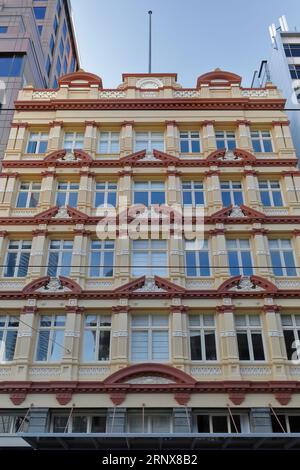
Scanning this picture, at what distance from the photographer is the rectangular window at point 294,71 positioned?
33756mm

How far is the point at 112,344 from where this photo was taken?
19844mm

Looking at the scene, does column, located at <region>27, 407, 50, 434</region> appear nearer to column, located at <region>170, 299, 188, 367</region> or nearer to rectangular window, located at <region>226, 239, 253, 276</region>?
column, located at <region>170, 299, 188, 367</region>

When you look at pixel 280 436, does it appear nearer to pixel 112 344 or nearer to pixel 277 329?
pixel 277 329

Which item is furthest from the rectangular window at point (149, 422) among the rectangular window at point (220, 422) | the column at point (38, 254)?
the column at point (38, 254)

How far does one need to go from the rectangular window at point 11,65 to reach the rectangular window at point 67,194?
35.1ft

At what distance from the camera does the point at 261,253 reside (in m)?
21.9

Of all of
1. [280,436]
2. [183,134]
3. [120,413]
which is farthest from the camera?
[183,134]

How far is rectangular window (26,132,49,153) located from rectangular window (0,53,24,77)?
6.50 meters

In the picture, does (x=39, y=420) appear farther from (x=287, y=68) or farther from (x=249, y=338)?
(x=287, y=68)

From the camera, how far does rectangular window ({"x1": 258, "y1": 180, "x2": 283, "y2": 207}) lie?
24156 mm

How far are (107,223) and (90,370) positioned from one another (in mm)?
7542

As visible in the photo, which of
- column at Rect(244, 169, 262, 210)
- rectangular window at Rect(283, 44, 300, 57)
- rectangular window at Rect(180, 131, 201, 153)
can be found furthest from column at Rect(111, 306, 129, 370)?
rectangular window at Rect(283, 44, 300, 57)

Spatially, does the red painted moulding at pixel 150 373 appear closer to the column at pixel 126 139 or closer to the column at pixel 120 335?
the column at pixel 120 335

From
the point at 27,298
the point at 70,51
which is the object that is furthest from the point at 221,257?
the point at 70,51
